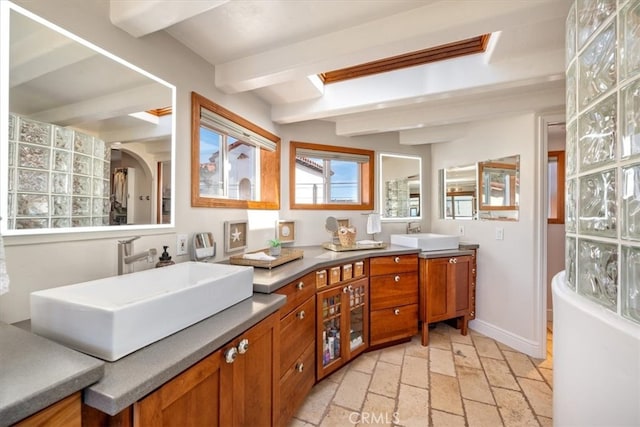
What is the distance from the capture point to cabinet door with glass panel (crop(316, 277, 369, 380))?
6.02 feet

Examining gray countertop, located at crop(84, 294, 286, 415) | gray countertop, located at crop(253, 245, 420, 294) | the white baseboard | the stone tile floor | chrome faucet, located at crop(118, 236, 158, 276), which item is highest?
chrome faucet, located at crop(118, 236, 158, 276)

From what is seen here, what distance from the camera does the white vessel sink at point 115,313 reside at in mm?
681

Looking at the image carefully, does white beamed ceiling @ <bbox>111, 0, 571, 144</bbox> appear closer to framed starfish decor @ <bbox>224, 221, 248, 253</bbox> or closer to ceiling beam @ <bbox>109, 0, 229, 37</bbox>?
ceiling beam @ <bbox>109, 0, 229, 37</bbox>

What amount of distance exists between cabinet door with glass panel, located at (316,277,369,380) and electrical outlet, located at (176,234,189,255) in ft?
2.86

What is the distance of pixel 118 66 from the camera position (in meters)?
1.23

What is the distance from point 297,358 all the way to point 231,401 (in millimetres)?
677

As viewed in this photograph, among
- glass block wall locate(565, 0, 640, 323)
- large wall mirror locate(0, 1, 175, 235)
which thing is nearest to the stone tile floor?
glass block wall locate(565, 0, 640, 323)

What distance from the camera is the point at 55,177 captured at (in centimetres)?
102

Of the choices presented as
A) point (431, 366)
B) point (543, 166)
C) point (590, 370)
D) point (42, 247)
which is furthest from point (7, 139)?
point (543, 166)

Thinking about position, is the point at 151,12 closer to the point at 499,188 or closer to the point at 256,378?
the point at 256,378

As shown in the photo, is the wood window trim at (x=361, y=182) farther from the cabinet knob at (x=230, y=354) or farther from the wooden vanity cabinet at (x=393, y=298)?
the cabinet knob at (x=230, y=354)

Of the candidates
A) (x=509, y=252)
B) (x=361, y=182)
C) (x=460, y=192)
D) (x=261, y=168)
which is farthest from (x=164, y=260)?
(x=460, y=192)

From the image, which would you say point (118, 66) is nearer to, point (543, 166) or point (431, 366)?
point (431, 366)

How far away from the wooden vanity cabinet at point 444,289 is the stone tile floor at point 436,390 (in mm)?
261
